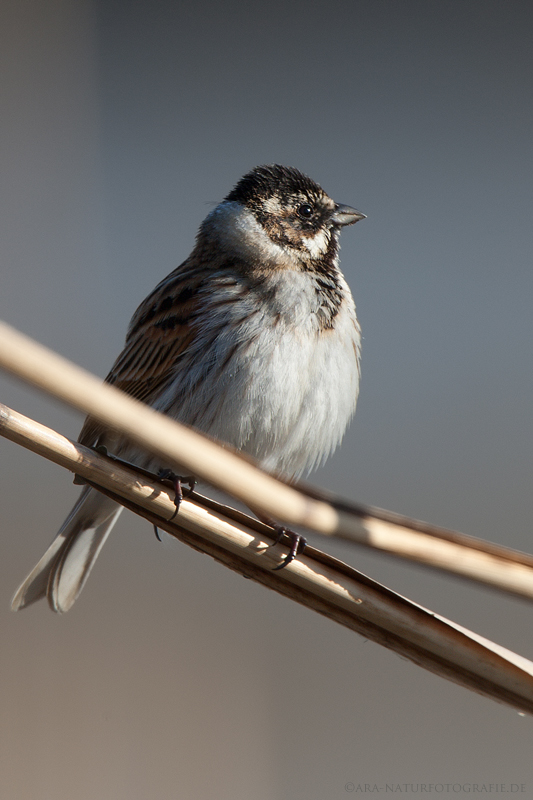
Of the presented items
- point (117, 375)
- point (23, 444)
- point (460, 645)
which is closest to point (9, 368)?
point (23, 444)

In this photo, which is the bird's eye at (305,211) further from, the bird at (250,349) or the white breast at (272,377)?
the white breast at (272,377)

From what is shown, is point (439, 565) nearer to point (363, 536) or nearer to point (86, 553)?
point (363, 536)

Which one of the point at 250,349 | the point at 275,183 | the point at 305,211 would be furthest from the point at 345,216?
the point at 250,349

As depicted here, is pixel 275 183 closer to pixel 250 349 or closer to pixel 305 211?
pixel 305 211

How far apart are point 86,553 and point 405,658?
4.82ft

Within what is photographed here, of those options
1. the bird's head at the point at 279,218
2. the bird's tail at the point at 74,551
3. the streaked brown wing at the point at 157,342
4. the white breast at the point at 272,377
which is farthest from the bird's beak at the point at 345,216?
the bird's tail at the point at 74,551

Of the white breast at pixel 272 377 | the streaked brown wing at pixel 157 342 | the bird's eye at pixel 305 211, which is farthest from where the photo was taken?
the bird's eye at pixel 305 211

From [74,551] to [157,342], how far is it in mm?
592

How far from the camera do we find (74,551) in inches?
78.2

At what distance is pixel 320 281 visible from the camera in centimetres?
194

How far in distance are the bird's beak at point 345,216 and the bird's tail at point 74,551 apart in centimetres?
100

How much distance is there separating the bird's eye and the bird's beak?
0.07 metres

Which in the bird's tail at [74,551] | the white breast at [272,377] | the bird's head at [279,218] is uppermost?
the bird's head at [279,218]

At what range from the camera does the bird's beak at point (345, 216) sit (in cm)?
217
